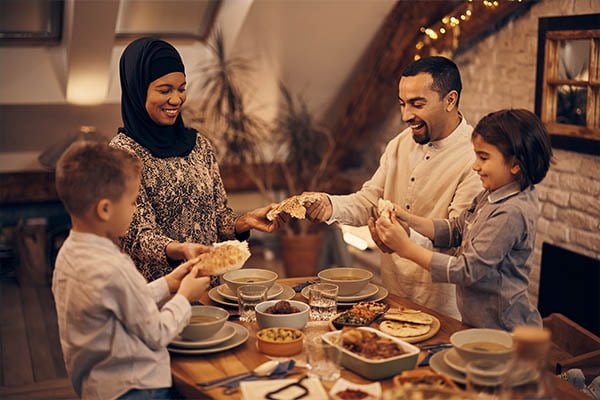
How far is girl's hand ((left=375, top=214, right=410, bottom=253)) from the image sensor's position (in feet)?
8.82

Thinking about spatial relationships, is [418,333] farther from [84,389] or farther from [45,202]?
[45,202]

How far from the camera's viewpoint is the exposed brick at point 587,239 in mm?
4395

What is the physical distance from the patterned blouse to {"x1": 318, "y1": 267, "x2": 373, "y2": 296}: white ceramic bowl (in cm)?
52

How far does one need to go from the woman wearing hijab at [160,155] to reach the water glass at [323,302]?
0.57 meters

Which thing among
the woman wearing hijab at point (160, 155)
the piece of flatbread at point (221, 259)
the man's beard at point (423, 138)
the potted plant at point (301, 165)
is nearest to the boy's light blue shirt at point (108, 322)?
the piece of flatbread at point (221, 259)

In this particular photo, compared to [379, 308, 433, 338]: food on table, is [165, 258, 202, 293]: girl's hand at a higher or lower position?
higher

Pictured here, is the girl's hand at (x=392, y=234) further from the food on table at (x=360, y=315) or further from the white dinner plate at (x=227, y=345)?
the white dinner plate at (x=227, y=345)

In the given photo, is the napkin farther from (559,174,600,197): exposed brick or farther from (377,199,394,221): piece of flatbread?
(559,174,600,197): exposed brick

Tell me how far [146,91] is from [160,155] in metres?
0.25

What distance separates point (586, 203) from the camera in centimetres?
448

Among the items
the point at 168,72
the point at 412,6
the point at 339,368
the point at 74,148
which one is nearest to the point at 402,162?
the point at 168,72

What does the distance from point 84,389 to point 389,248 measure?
45.8 inches

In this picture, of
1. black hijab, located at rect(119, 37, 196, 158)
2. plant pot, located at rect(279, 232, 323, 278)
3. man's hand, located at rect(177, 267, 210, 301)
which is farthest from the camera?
plant pot, located at rect(279, 232, 323, 278)

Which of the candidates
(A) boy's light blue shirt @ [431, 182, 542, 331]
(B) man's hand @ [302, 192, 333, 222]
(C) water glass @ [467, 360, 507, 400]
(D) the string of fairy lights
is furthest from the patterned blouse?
(D) the string of fairy lights
